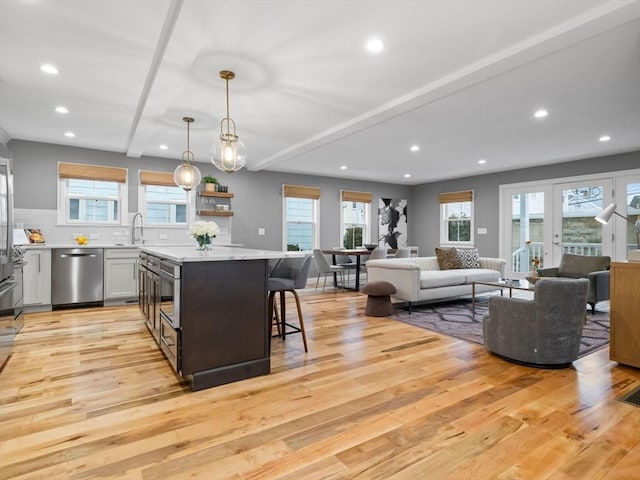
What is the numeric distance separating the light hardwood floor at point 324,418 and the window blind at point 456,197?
219 inches

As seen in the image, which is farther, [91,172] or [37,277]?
[91,172]

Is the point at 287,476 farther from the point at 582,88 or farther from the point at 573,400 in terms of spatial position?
the point at 582,88

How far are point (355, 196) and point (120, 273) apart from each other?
17.6 feet

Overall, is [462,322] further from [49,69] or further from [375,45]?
[49,69]

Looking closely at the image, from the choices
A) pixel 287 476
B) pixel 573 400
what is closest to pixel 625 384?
pixel 573 400

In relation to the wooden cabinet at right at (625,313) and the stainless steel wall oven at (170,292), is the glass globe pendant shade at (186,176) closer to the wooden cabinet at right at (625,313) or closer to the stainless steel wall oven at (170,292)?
the stainless steel wall oven at (170,292)

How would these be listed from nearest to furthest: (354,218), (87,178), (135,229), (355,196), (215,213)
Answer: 1. (87,178)
2. (135,229)
3. (215,213)
4. (355,196)
5. (354,218)

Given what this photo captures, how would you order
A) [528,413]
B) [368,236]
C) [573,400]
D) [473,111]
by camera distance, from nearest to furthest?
[528,413]
[573,400]
[473,111]
[368,236]

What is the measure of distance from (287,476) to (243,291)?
1318mm

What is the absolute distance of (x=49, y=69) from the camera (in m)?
3.14

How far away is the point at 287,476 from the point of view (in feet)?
5.24

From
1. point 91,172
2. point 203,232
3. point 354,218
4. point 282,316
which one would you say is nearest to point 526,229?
point 354,218

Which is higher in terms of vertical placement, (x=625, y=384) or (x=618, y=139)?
(x=618, y=139)

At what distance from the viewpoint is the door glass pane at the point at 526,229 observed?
23.7 ft
